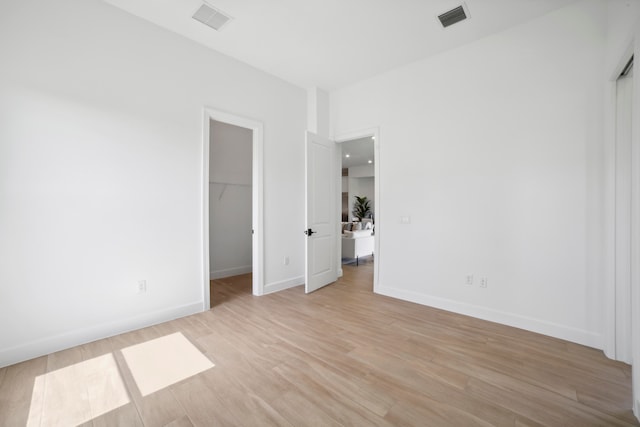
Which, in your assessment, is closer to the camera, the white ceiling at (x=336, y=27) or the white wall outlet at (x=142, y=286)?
the white ceiling at (x=336, y=27)

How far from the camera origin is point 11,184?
222cm

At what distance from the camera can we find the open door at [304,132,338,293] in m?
4.08

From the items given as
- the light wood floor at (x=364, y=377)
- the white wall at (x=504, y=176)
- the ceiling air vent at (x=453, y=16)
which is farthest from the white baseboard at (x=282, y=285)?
the ceiling air vent at (x=453, y=16)

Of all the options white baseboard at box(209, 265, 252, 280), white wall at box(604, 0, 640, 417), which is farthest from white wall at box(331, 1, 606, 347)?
white baseboard at box(209, 265, 252, 280)

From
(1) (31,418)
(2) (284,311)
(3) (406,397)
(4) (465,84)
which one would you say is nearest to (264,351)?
A: (2) (284,311)

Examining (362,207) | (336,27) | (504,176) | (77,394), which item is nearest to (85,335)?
(77,394)

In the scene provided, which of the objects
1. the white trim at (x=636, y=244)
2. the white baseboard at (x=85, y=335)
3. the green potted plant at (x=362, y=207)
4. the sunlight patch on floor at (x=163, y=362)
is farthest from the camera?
the green potted plant at (x=362, y=207)

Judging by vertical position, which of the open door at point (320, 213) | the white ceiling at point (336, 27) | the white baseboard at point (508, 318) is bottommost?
the white baseboard at point (508, 318)

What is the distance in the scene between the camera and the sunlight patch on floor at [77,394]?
168cm

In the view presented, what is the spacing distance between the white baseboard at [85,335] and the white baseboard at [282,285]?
107 centimetres

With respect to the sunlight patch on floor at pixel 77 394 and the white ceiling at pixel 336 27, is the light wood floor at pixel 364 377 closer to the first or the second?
the sunlight patch on floor at pixel 77 394

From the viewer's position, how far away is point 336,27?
302 cm

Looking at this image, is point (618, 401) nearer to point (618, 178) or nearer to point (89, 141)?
point (618, 178)

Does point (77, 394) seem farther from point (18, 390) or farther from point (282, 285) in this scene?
point (282, 285)
